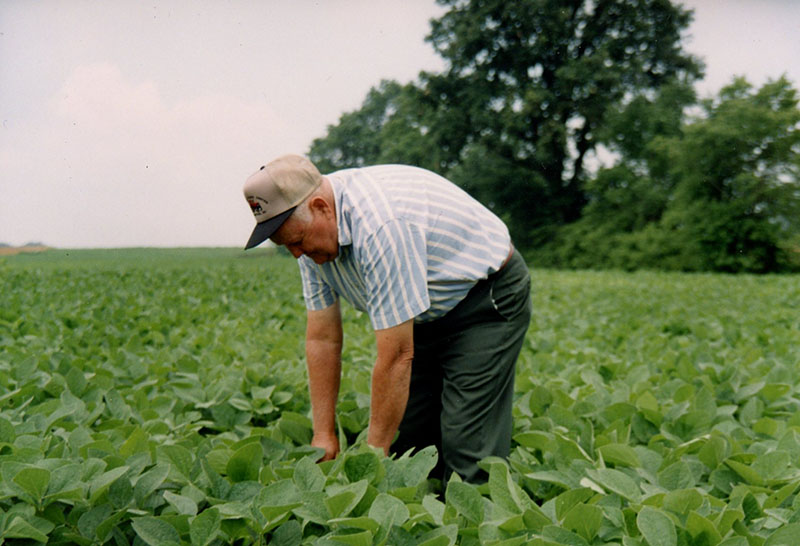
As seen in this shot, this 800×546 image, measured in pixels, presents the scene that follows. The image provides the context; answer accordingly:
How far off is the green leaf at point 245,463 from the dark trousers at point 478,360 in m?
0.97

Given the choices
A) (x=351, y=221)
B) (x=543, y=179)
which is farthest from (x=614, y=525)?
(x=543, y=179)

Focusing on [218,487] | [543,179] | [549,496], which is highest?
[543,179]

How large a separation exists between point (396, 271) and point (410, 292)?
0.09m

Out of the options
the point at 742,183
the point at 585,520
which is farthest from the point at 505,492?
the point at 742,183

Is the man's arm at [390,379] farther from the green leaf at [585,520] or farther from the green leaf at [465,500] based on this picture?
the green leaf at [585,520]

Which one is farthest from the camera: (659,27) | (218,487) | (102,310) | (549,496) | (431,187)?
(659,27)

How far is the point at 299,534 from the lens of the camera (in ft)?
5.97

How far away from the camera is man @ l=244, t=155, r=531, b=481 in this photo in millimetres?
2438

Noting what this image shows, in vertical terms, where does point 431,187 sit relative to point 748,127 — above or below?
below

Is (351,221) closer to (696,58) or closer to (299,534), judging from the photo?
(299,534)

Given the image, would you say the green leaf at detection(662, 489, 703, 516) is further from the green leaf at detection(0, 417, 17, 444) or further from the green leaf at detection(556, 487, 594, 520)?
the green leaf at detection(0, 417, 17, 444)

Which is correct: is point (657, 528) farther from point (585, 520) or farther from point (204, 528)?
point (204, 528)

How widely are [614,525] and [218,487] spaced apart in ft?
3.52

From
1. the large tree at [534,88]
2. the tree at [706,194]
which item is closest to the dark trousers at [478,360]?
the tree at [706,194]
